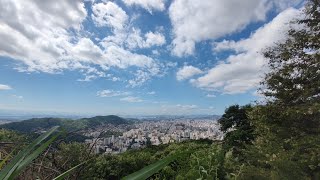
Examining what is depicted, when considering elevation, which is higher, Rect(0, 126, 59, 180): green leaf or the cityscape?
the cityscape

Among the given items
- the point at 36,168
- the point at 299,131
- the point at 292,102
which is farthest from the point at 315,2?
the point at 36,168

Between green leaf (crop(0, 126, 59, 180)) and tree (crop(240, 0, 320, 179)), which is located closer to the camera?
green leaf (crop(0, 126, 59, 180))

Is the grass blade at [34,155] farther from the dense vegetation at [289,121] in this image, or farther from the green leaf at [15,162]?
the dense vegetation at [289,121]

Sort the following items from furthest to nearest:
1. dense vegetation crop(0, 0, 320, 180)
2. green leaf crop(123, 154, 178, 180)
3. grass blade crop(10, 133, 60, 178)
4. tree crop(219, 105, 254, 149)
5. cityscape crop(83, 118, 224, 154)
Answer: tree crop(219, 105, 254, 149) → dense vegetation crop(0, 0, 320, 180) → cityscape crop(83, 118, 224, 154) → grass blade crop(10, 133, 60, 178) → green leaf crop(123, 154, 178, 180)

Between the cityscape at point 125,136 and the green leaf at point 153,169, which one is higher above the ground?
the cityscape at point 125,136

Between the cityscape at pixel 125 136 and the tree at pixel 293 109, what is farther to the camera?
the tree at pixel 293 109

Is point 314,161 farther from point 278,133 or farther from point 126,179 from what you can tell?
point 126,179

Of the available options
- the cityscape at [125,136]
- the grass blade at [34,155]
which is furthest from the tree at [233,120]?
the grass blade at [34,155]

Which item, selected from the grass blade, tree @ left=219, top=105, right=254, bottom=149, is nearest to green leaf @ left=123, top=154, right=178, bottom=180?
the grass blade

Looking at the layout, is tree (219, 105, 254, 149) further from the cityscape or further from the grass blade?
the grass blade

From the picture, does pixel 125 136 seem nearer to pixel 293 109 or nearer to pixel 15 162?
pixel 15 162

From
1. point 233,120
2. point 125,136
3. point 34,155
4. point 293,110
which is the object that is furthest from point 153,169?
point 233,120
